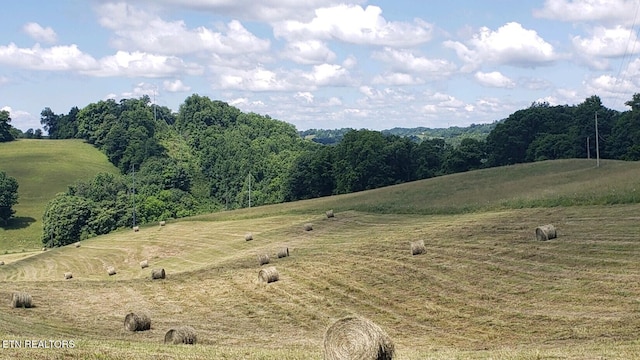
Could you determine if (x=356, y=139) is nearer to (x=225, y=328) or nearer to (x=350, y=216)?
(x=350, y=216)

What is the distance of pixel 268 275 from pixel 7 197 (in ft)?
383

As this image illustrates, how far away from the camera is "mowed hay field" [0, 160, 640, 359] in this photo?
20438mm

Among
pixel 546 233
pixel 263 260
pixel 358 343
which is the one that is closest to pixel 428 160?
pixel 263 260

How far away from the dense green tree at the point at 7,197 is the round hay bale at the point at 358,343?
435 ft

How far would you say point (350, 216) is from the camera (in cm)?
6256

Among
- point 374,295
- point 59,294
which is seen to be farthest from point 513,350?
point 59,294

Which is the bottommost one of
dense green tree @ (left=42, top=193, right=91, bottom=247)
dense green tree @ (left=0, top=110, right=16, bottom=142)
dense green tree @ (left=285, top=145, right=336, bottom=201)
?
dense green tree @ (left=42, top=193, right=91, bottom=247)

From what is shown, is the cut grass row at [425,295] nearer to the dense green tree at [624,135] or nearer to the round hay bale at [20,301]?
the round hay bale at [20,301]

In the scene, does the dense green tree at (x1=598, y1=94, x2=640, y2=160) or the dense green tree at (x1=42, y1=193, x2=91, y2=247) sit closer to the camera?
the dense green tree at (x1=598, y1=94, x2=640, y2=160)

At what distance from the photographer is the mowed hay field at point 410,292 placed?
2044 cm

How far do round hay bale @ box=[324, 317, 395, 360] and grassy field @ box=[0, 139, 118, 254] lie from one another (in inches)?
4382

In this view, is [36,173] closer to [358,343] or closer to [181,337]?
[181,337]

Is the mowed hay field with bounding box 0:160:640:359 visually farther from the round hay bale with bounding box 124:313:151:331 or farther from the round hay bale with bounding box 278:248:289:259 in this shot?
the round hay bale with bounding box 278:248:289:259

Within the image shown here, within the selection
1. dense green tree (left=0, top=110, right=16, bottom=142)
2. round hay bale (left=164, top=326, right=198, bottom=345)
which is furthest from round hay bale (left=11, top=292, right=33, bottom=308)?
dense green tree (left=0, top=110, right=16, bottom=142)
